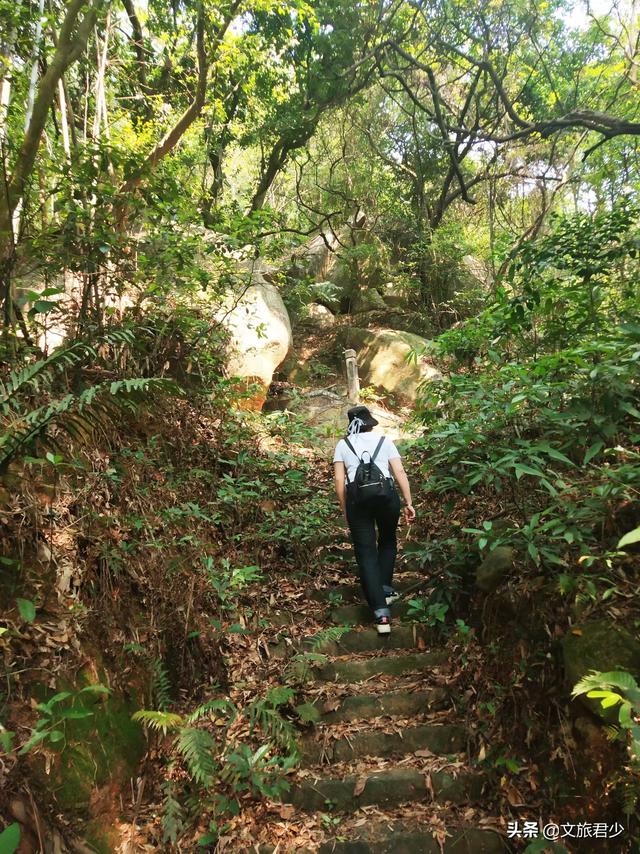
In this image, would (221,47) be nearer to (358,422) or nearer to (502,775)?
(358,422)

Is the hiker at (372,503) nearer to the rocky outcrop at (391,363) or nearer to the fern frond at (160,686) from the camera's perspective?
the fern frond at (160,686)

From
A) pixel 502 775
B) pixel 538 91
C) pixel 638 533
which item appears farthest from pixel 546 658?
pixel 538 91

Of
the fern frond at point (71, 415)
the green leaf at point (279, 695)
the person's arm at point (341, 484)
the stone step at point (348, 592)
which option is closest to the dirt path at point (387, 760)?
the green leaf at point (279, 695)

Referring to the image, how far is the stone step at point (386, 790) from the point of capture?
9.55 feet

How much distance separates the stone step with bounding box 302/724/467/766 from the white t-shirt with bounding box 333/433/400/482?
1970 mm

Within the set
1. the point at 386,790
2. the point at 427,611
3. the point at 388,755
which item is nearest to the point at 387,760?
the point at 388,755

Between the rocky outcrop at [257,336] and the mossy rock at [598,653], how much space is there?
21.6 feet

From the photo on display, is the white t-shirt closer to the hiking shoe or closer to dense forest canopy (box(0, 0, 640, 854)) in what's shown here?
dense forest canopy (box(0, 0, 640, 854))

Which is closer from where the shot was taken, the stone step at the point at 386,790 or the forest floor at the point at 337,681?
the forest floor at the point at 337,681

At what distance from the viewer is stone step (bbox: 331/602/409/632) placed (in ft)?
15.0

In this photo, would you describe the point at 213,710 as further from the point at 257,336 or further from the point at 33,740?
the point at 257,336

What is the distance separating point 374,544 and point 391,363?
9498 mm

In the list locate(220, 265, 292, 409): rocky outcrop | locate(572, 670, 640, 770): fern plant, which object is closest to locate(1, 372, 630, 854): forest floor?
locate(572, 670, 640, 770): fern plant

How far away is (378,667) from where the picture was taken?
12.9 feet
